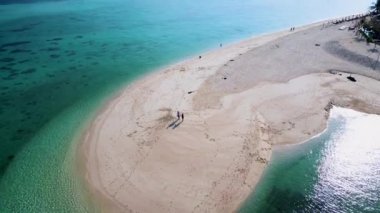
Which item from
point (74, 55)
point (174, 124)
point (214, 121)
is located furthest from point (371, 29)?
point (74, 55)

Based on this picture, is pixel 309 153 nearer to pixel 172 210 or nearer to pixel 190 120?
pixel 190 120

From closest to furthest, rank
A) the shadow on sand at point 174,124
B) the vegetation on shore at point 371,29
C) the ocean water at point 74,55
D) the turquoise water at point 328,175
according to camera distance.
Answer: the turquoise water at point 328,175, the ocean water at point 74,55, the shadow on sand at point 174,124, the vegetation on shore at point 371,29

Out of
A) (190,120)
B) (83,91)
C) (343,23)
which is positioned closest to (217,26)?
(343,23)

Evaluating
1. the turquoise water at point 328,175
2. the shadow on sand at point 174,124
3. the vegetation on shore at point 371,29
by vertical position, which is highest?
the vegetation on shore at point 371,29

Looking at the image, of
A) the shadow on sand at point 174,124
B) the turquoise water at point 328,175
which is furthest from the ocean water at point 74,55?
the turquoise water at point 328,175

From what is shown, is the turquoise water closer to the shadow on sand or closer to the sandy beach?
the sandy beach

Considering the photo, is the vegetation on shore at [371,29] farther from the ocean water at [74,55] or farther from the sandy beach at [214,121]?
the ocean water at [74,55]
